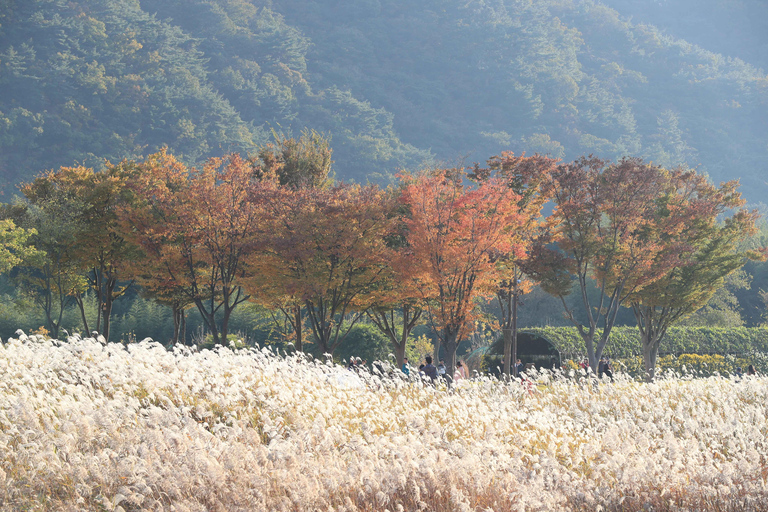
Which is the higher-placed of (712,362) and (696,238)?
(696,238)

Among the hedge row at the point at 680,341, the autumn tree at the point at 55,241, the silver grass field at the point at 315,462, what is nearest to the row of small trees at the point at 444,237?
the autumn tree at the point at 55,241

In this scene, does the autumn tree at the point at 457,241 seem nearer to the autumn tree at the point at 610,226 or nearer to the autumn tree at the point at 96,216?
the autumn tree at the point at 610,226

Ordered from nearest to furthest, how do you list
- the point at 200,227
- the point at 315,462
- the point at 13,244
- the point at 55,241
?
the point at 315,462 < the point at 200,227 < the point at 13,244 < the point at 55,241

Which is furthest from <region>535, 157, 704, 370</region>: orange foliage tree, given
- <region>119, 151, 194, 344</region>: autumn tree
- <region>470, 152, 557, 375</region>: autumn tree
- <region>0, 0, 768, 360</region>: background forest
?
<region>0, 0, 768, 360</region>: background forest

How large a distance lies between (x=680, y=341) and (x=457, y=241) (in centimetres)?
2209

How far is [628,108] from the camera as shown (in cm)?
18188

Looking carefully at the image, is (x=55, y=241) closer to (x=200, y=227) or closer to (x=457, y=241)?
(x=200, y=227)

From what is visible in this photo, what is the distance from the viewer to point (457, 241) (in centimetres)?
1995

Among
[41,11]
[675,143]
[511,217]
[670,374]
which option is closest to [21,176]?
[41,11]

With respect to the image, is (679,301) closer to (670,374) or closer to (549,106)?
(670,374)

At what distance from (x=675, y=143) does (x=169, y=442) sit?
183444mm

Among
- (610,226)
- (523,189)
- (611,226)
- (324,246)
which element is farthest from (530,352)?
(324,246)

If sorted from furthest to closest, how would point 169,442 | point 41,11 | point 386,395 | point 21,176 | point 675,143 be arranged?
point 675,143 → point 41,11 → point 21,176 → point 386,395 → point 169,442

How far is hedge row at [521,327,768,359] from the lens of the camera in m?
31.9
